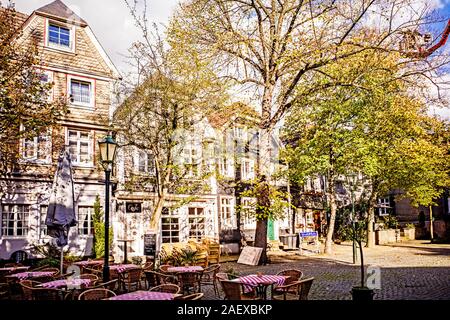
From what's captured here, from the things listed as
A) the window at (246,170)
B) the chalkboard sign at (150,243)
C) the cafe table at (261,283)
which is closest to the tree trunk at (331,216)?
the window at (246,170)

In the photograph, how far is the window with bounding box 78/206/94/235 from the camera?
19.7m

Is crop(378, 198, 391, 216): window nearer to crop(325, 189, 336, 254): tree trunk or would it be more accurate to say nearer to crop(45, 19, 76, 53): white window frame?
crop(325, 189, 336, 254): tree trunk

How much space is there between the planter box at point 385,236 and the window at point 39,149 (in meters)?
21.9

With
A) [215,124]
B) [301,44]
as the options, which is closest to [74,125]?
[215,124]

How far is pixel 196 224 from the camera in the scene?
24547 mm

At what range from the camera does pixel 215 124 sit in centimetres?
2172

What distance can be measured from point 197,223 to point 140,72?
985cm

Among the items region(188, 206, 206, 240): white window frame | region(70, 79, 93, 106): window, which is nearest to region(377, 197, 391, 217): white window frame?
region(188, 206, 206, 240): white window frame

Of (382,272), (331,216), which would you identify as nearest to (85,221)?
(331,216)

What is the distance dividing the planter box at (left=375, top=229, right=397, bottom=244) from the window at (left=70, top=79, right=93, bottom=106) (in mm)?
20908

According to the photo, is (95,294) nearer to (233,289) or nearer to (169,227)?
(233,289)

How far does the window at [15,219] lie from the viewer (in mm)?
17891

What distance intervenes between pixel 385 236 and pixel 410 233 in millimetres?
4751

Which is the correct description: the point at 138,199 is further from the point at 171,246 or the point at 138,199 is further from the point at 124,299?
the point at 124,299
